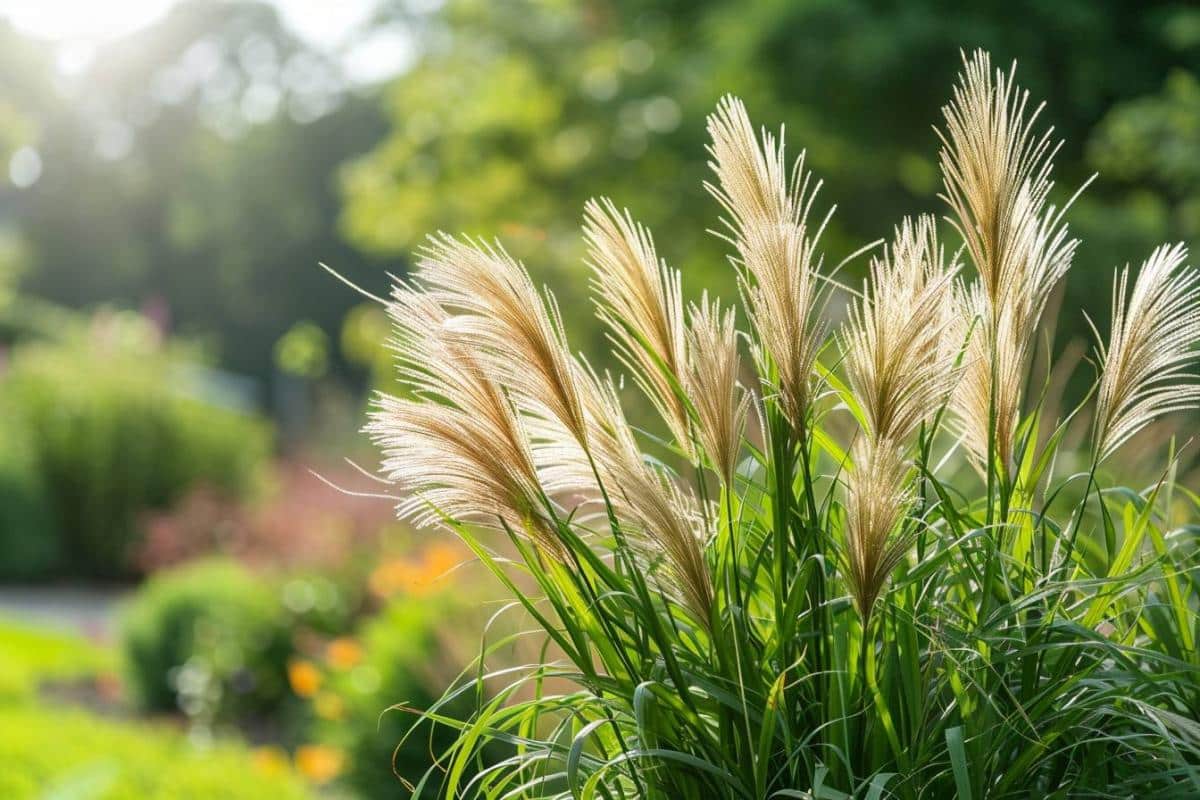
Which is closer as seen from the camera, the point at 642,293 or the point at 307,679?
the point at 642,293

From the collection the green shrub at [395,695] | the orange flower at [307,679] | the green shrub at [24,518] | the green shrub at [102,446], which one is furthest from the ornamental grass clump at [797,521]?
the green shrub at [102,446]

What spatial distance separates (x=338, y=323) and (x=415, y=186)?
84.7 feet

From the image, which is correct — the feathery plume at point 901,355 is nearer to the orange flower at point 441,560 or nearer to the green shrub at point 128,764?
the green shrub at point 128,764

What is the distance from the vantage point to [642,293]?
1.64 metres

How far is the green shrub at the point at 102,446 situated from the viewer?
15211mm

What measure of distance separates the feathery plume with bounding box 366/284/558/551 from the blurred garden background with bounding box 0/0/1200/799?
279mm

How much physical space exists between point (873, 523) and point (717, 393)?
243 mm

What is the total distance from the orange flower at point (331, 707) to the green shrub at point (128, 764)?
45cm

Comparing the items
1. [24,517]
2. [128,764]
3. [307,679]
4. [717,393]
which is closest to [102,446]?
[24,517]

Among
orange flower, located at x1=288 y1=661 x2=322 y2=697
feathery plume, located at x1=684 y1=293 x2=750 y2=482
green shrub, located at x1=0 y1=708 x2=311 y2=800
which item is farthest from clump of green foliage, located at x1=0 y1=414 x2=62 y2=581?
feathery plume, located at x1=684 y1=293 x2=750 y2=482

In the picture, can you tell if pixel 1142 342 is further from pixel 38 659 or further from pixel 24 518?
pixel 24 518

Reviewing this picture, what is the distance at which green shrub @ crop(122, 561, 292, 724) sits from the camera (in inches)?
294

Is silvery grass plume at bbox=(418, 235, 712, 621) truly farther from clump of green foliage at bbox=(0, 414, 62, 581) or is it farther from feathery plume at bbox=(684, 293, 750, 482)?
clump of green foliage at bbox=(0, 414, 62, 581)

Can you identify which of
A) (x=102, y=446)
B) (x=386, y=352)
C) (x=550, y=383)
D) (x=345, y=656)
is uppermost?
(x=386, y=352)
